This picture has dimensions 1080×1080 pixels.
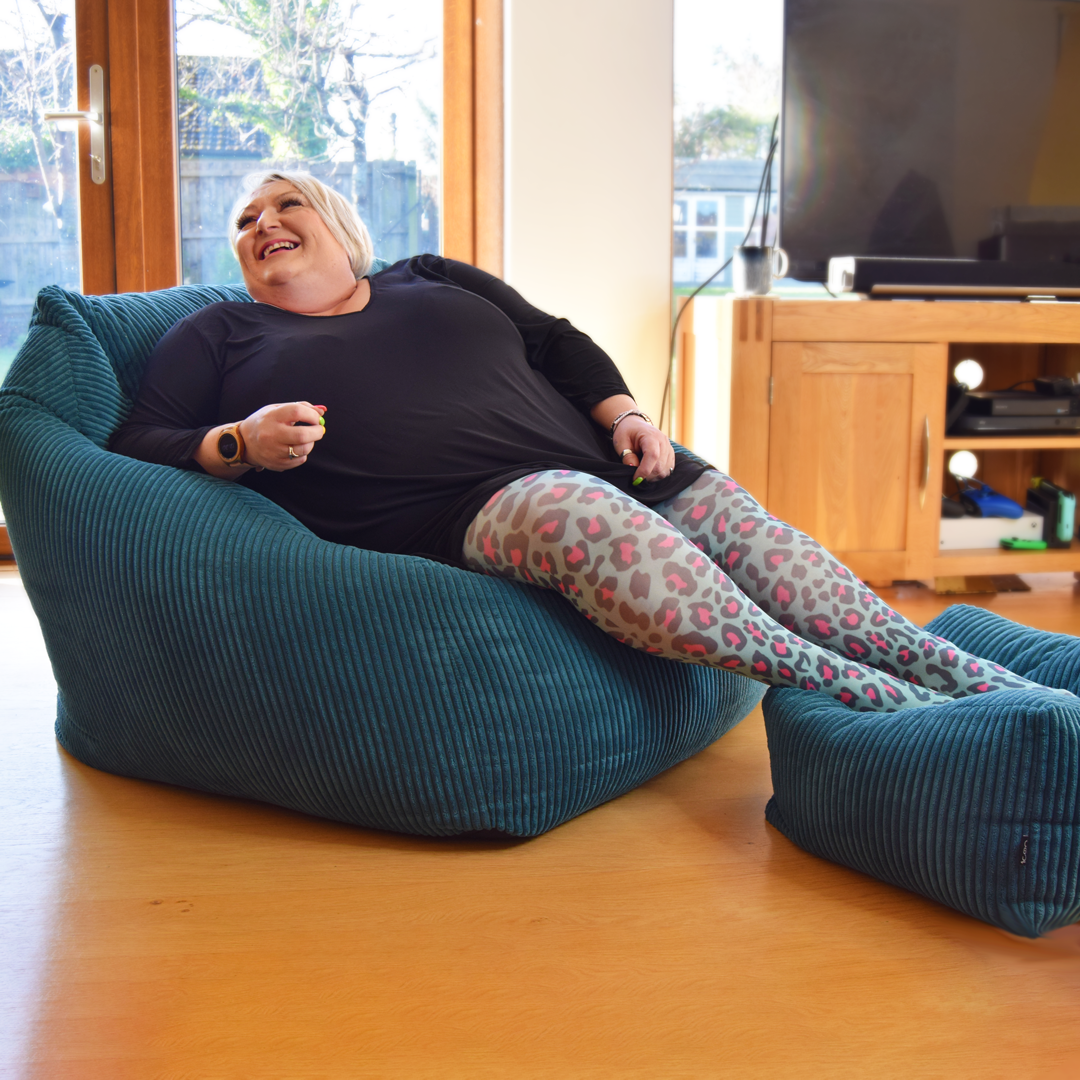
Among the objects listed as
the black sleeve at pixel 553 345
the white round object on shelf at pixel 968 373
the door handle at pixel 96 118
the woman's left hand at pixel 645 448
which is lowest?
the woman's left hand at pixel 645 448

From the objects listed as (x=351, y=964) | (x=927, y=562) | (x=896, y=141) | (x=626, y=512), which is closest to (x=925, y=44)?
(x=896, y=141)

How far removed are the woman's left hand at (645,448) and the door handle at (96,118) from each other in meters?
1.97

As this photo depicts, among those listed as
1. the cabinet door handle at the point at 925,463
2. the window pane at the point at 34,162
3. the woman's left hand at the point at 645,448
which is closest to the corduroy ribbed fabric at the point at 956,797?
the woman's left hand at the point at 645,448

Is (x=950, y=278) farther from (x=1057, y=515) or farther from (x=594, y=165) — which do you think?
(x=594, y=165)

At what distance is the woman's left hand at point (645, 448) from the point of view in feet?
5.08

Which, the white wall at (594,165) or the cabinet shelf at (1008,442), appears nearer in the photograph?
the cabinet shelf at (1008,442)

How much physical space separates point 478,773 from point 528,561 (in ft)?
0.85

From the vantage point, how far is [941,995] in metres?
1.03

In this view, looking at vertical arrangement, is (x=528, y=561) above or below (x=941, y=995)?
above

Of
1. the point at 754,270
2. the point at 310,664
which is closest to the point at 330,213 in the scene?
the point at 310,664

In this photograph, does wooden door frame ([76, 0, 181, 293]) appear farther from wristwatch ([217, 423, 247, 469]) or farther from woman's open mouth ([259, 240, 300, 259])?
wristwatch ([217, 423, 247, 469])

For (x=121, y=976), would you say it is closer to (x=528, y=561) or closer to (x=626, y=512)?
(x=528, y=561)

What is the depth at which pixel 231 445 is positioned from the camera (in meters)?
1.39

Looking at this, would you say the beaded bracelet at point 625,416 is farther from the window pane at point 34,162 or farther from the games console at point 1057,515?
the window pane at point 34,162
